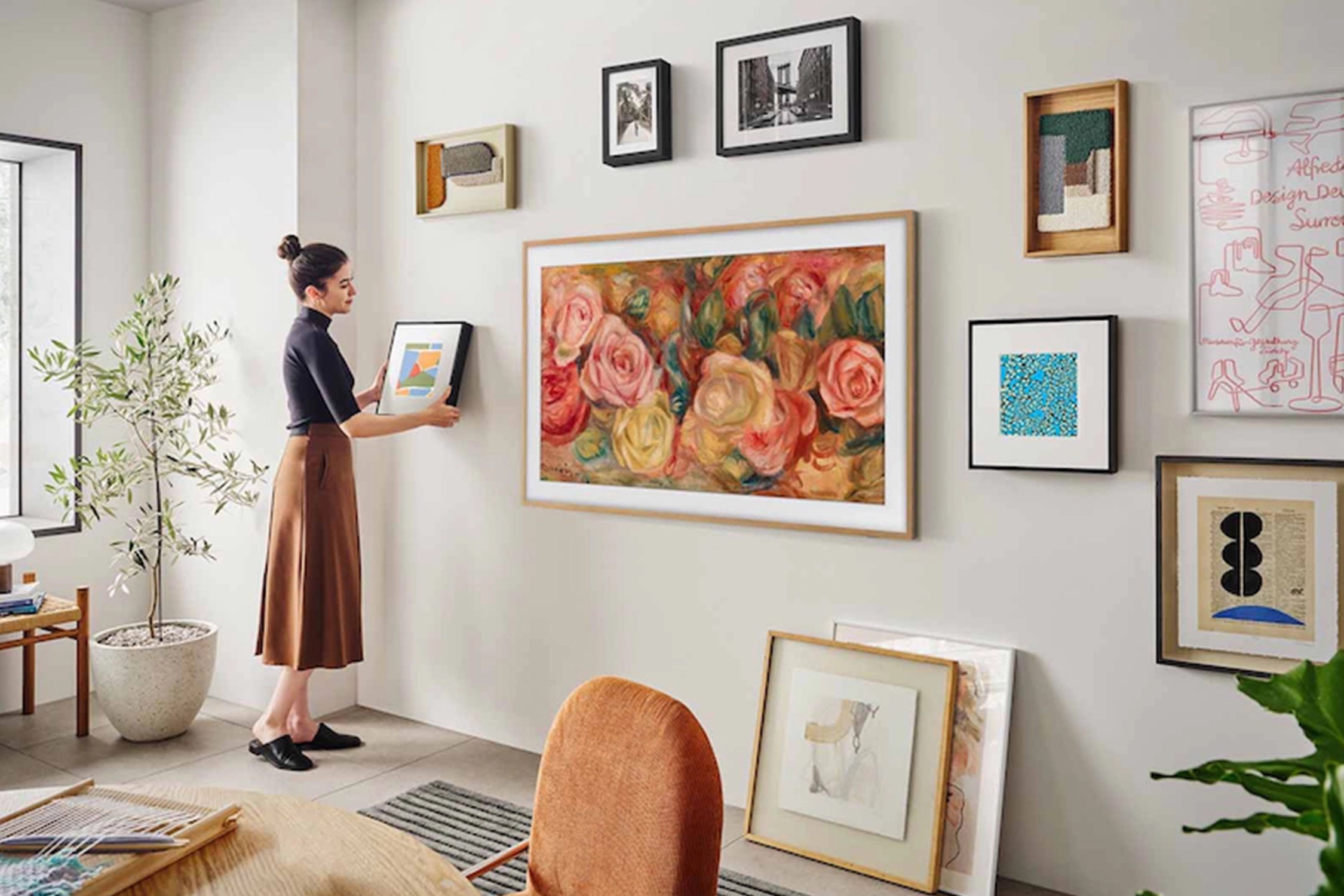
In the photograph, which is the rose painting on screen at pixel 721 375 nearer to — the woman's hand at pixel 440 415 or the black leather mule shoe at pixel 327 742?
the woman's hand at pixel 440 415

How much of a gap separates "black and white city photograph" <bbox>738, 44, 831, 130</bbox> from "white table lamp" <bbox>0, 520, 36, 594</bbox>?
285 cm

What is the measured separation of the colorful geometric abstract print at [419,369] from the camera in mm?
3787

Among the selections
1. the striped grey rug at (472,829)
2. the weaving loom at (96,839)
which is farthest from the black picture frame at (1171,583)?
the weaving loom at (96,839)

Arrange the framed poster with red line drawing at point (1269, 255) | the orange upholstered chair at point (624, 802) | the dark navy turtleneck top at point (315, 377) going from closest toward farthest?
the orange upholstered chair at point (624, 802) < the framed poster with red line drawing at point (1269, 255) < the dark navy turtleneck top at point (315, 377)

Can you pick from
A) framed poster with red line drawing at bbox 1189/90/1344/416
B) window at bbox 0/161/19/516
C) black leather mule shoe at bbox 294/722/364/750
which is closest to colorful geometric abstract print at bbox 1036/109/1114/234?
framed poster with red line drawing at bbox 1189/90/1344/416

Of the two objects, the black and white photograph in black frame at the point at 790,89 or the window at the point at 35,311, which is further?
the window at the point at 35,311

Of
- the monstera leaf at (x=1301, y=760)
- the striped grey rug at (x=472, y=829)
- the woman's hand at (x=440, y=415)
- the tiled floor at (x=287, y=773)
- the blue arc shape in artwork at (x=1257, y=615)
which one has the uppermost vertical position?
the woman's hand at (x=440, y=415)

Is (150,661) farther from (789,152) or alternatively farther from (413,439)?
(789,152)

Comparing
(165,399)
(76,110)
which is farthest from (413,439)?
(76,110)

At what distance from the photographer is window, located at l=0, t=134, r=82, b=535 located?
4328mm

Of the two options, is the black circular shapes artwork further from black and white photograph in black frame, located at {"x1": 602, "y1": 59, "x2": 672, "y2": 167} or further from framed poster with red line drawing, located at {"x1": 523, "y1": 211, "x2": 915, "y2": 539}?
black and white photograph in black frame, located at {"x1": 602, "y1": 59, "x2": 672, "y2": 167}

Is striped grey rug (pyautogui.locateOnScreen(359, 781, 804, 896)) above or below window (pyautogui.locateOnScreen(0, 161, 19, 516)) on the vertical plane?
below

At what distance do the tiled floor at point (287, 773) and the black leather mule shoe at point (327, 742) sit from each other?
3 cm

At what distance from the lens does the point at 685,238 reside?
3.29 m
